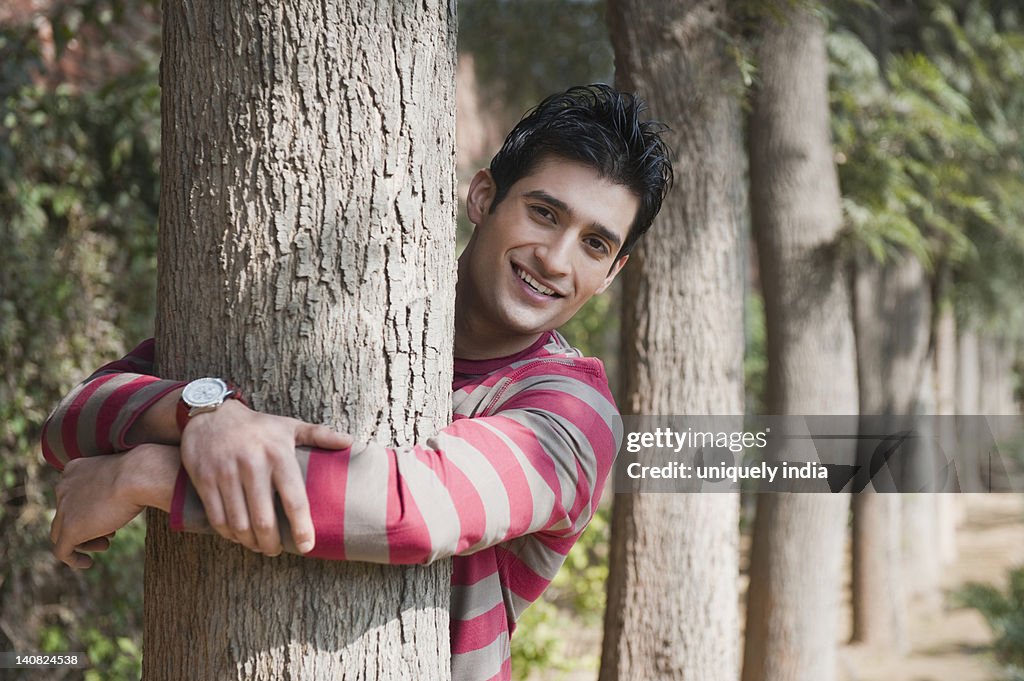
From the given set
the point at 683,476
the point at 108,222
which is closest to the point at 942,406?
the point at 683,476

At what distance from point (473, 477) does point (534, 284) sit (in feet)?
1.81

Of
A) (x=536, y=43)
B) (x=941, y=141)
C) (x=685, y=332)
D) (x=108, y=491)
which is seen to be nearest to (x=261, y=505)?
(x=108, y=491)

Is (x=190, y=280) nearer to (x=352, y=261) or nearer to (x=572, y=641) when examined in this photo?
(x=352, y=261)

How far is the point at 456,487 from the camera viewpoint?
4.44 feet

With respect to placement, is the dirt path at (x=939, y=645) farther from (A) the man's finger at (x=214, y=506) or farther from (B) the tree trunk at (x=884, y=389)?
(A) the man's finger at (x=214, y=506)

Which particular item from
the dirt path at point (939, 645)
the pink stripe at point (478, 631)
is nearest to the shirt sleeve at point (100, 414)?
the pink stripe at point (478, 631)

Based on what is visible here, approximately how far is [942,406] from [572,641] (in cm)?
533

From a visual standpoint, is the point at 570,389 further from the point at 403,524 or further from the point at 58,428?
the point at 58,428

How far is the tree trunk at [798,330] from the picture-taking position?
15.9 ft

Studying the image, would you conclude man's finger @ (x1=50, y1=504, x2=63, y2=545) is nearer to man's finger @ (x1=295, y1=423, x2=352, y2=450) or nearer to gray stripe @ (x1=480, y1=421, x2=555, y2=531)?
man's finger @ (x1=295, y1=423, x2=352, y2=450)

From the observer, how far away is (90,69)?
21.3 ft

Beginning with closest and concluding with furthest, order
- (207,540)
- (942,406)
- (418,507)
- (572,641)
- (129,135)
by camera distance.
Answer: (418,507) < (207,540) < (129,135) < (572,641) < (942,406)

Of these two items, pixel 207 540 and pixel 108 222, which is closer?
pixel 207 540

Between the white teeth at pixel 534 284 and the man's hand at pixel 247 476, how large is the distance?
62cm
